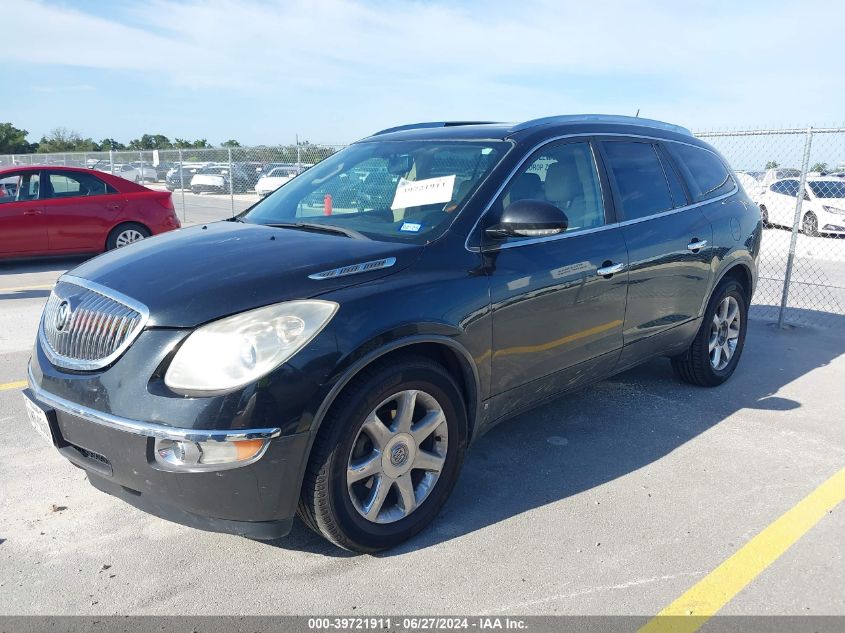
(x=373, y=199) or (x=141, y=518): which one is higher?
(x=373, y=199)

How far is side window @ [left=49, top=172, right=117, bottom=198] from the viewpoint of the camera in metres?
10.6

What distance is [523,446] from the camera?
4301 millimetres

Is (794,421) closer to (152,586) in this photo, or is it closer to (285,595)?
(285,595)

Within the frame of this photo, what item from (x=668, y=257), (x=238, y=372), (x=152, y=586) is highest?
(x=668, y=257)

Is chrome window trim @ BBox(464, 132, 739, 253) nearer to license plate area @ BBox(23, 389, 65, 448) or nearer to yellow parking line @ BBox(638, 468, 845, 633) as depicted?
yellow parking line @ BBox(638, 468, 845, 633)

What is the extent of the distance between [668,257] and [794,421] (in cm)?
146

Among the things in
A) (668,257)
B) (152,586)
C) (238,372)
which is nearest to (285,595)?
(152,586)

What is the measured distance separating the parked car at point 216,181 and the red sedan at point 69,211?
8.89 metres

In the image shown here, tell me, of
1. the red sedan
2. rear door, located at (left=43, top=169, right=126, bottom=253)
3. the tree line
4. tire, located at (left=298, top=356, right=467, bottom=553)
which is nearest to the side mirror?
tire, located at (left=298, top=356, right=467, bottom=553)

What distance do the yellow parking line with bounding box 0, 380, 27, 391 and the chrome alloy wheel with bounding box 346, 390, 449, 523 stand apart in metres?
3.30

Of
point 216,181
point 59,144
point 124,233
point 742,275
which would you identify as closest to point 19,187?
point 124,233

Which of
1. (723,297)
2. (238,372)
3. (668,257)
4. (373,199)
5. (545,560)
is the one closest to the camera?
(238,372)

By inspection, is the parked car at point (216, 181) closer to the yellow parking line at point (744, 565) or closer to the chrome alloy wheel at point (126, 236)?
the chrome alloy wheel at point (126, 236)

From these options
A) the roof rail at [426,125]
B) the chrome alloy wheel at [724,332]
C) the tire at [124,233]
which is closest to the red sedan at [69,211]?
the tire at [124,233]
